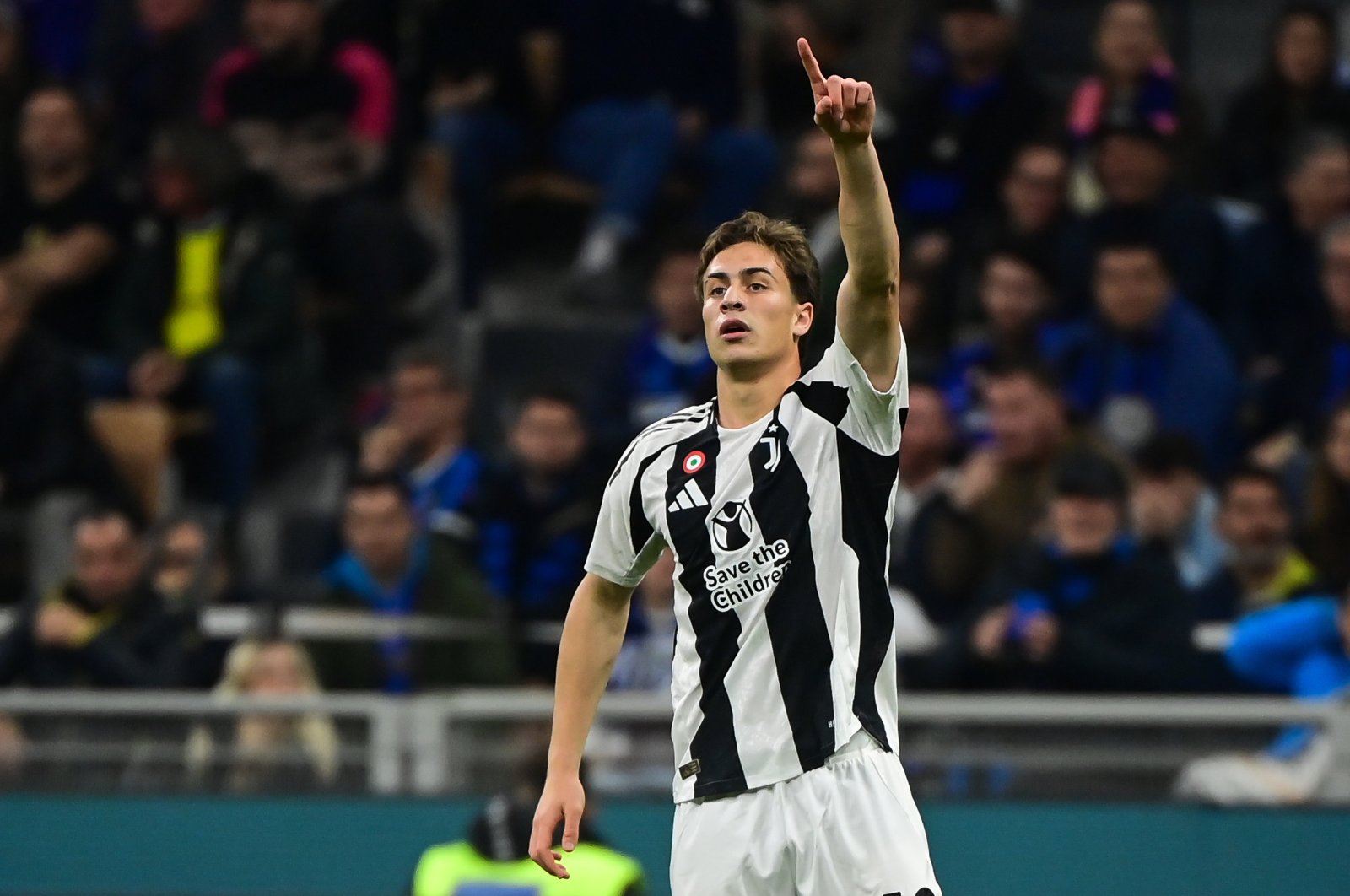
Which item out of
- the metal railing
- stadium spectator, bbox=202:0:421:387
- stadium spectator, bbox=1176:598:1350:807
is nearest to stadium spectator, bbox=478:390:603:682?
the metal railing

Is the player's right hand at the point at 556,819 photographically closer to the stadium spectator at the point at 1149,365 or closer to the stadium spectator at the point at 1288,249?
the stadium spectator at the point at 1149,365

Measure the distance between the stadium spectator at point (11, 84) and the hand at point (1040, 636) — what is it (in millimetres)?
5595

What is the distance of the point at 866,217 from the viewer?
13.8 feet

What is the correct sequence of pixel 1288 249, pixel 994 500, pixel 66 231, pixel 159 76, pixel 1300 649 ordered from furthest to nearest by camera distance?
pixel 159 76 < pixel 66 231 < pixel 1288 249 < pixel 994 500 < pixel 1300 649

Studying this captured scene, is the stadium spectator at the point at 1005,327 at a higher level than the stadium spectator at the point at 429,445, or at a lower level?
higher

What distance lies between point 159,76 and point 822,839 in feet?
26.8

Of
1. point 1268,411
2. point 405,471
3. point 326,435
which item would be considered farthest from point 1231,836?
point 326,435

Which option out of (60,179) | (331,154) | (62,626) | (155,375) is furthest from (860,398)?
(60,179)

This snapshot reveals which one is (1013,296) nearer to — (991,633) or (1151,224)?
(1151,224)

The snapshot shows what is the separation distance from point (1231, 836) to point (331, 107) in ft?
18.2

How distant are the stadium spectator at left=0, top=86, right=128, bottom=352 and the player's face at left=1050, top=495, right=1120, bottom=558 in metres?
4.78

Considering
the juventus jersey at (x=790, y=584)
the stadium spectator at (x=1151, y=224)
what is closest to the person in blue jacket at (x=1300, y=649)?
the stadium spectator at (x=1151, y=224)

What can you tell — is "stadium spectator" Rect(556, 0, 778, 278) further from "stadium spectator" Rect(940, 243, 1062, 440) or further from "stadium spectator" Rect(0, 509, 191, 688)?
"stadium spectator" Rect(0, 509, 191, 688)

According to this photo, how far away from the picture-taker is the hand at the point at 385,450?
9359mm
